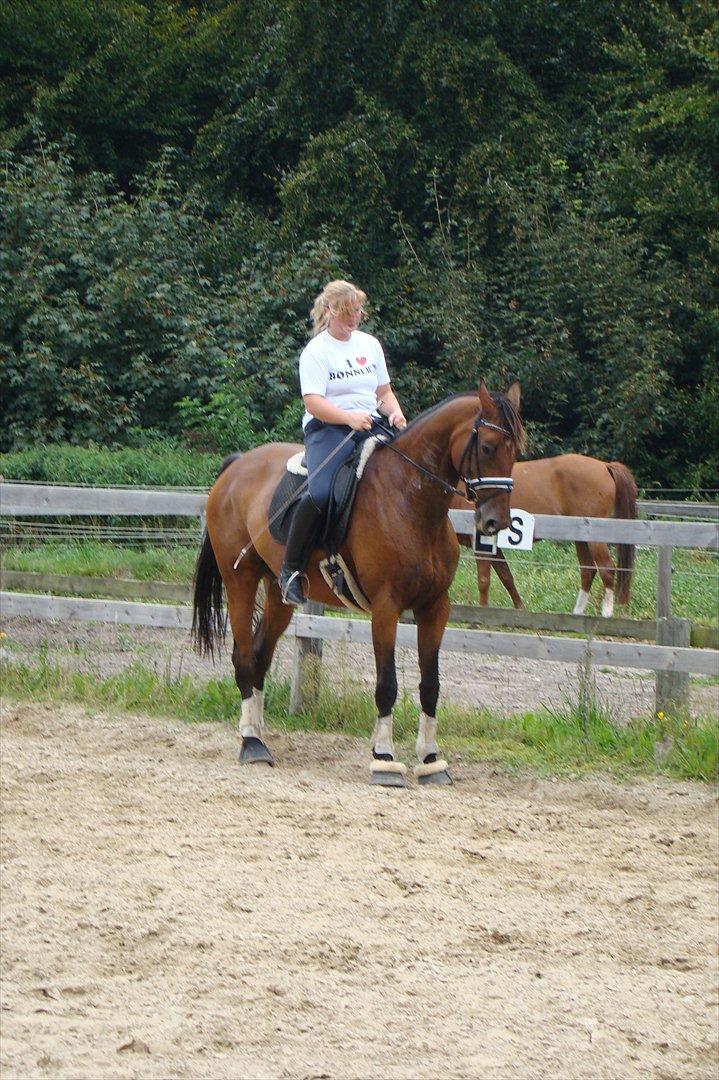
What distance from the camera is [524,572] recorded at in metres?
13.1

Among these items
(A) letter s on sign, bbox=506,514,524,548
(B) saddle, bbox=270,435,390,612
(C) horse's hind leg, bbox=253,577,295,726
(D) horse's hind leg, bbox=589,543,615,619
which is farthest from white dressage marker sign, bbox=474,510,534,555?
(D) horse's hind leg, bbox=589,543,615,619

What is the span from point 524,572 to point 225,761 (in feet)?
20.6

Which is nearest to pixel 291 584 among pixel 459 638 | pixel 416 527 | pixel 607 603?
pixel 416 527

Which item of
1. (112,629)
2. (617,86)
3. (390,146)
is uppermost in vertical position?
(617,86)

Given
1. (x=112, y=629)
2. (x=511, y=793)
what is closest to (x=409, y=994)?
(x=511, y=793)

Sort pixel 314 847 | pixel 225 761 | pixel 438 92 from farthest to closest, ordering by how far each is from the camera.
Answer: pixel 438 92, pixel 225 761, pixel 314 847

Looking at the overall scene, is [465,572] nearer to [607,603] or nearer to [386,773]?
[607,603]

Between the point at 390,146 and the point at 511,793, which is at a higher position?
the point at 390,146

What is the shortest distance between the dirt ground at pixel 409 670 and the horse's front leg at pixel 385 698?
43.1 inches

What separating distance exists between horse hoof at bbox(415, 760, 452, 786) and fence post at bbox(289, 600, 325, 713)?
5.01ft

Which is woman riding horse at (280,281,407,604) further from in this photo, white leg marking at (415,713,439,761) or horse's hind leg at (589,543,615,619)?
horse's hind leg at (589,543,615,619)

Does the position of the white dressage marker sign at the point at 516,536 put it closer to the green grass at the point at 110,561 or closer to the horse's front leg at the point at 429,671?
the horse's front leg at the point at 429,671

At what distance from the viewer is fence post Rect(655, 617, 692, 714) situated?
708 centimetres

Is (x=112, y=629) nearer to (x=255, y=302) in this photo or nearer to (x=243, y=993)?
(x=243, y=993)
